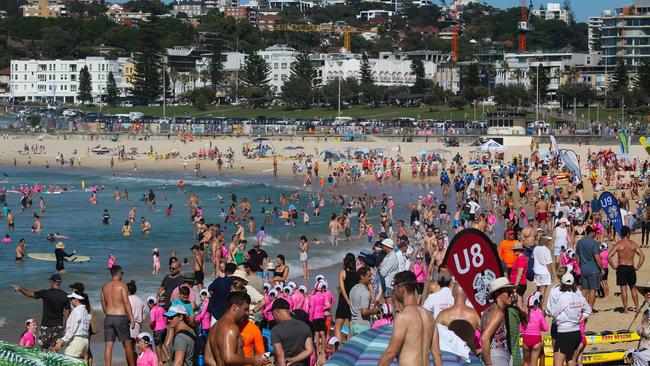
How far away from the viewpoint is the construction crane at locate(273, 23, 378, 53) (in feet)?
504

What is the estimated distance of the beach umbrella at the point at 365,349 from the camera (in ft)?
19.1

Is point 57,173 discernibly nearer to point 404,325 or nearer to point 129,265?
point 129,265

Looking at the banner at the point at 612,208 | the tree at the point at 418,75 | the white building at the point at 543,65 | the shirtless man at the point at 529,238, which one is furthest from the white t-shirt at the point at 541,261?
the white building at the point at 543,65

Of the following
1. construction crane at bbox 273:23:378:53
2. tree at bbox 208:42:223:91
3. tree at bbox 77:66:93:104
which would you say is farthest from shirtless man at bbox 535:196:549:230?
construction crane at bbox 273:23:378:53

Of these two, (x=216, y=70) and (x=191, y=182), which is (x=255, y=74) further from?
(x=191, y=182)

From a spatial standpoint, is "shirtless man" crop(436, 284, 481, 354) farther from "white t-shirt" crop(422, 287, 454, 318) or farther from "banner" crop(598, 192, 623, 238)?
"banner" crop(598, 192, 623, 238)

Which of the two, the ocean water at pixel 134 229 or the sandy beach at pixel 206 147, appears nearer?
the ocean water at pixel 134 229

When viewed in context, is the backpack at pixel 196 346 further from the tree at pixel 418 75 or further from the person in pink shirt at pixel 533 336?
the tree at pixel 418 75

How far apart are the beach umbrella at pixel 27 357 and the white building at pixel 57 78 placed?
122164 millimetres

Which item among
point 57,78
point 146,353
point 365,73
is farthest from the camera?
point 57,78

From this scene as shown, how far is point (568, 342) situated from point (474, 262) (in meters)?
3.13

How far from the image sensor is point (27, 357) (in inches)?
255

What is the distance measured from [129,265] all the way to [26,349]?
680 inches

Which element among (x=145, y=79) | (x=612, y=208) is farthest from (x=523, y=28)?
(x=612, y=208)
